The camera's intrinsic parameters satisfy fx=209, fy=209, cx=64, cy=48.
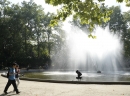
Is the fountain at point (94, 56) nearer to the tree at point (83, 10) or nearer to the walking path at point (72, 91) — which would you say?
the walking path at point (72, 91)

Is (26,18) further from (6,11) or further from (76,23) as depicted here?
(76,23)

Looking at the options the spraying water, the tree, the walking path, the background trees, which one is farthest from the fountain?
the tree

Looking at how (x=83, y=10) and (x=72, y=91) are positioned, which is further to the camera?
(x=72, y=91)

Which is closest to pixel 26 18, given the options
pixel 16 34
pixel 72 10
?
pixel 16 34

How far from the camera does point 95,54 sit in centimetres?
5319

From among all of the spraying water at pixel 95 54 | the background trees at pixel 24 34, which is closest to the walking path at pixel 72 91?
the spraying water at pixel 95 54

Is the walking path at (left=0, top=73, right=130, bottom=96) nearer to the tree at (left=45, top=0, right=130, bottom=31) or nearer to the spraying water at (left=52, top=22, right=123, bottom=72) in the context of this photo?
the tree at (left=45, top=0, right=130, bottom=31)

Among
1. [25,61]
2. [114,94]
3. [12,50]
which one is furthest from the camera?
[12,50]

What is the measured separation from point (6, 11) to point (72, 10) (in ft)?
176

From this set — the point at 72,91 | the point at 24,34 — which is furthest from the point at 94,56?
the point at 72,91

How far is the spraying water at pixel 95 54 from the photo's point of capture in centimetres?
4931

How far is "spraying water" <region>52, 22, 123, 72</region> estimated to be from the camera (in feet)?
162

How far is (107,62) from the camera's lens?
1954 inches

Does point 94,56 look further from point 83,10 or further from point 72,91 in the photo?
point 83,10
